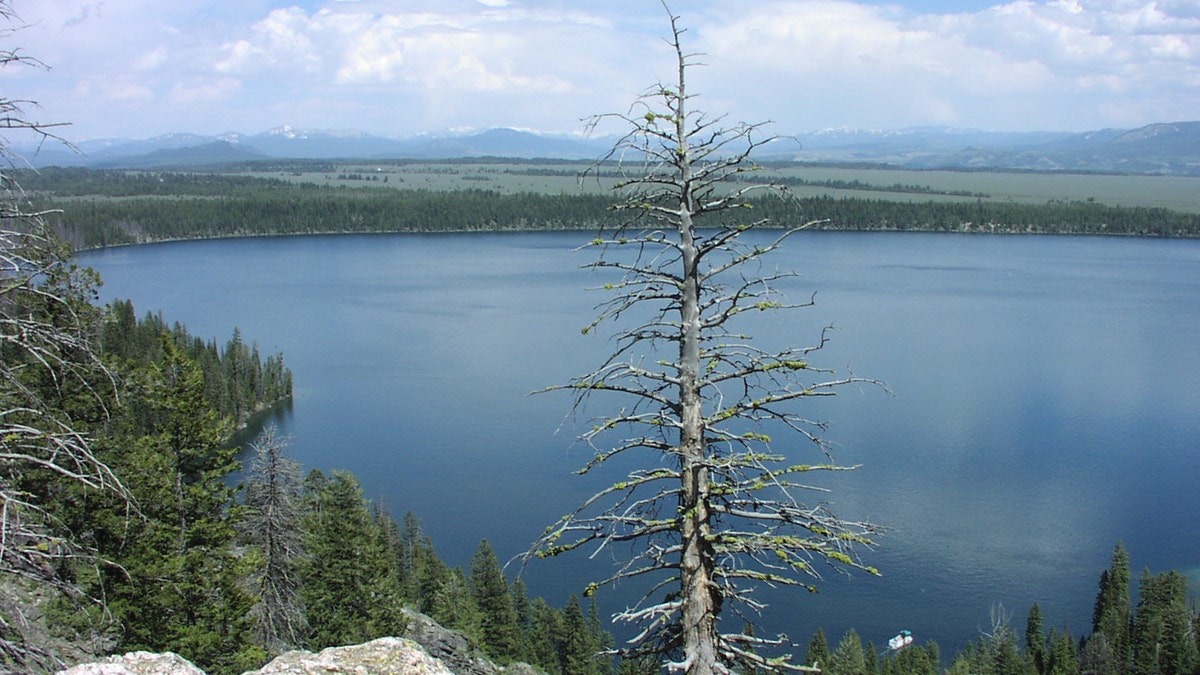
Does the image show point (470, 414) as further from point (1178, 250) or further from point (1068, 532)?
point (1178, 250)

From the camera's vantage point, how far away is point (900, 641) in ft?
78.5

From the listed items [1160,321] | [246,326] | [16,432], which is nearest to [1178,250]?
[1160,321]

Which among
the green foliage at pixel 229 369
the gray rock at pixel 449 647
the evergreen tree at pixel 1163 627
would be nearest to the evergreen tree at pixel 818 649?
the gray rock at pixel 449 647

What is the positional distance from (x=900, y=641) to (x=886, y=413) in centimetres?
1619

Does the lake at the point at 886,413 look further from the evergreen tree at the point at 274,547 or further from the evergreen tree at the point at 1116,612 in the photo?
the evergreen tree at the point at 274,547

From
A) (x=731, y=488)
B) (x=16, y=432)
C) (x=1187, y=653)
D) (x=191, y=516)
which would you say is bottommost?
(x=1187, y=653)

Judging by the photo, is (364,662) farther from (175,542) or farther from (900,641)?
(900,641)

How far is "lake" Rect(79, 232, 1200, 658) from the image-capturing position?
26.9 meters

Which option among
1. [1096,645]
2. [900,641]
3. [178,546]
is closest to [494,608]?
[900,641]

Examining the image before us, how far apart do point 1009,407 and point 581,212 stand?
95970 millimetres

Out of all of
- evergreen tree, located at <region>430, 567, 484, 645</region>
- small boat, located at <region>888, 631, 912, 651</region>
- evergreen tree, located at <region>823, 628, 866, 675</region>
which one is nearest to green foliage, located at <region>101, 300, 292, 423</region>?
evergreen tree, located at <region>430, 567, 484, 645</region>

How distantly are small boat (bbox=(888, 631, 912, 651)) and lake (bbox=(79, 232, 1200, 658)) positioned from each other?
1.14 feet

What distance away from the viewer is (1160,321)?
2267 inches

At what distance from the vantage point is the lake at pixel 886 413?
26.9 meters
